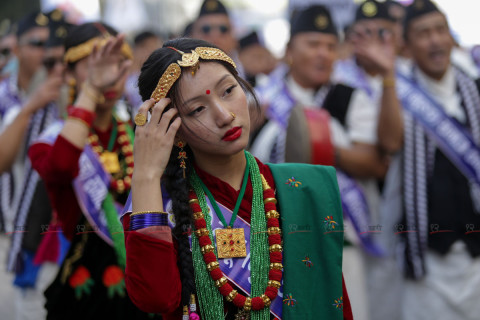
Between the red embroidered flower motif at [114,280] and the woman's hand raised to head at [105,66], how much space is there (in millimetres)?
1011

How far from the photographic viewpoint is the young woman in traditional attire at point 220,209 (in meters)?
2.32

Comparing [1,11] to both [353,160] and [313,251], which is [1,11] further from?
[313,251]

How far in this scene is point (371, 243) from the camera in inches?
192

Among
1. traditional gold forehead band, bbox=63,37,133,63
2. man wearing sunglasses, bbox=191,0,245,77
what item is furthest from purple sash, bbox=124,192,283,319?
man wearing sunglasses, bbox=191,0,245,77

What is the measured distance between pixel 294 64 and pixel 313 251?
3.00m

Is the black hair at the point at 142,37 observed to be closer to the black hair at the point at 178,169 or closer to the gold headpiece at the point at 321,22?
Answer: the gold headpiece at the point at 321,22

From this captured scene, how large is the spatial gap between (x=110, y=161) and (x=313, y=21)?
92.4 inches

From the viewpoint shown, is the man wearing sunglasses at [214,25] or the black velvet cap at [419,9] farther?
the man wearing sunglasses at [214,25]

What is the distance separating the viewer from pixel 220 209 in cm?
247

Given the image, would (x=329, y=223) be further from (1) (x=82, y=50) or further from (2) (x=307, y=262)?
(1) (x=82, y=50)

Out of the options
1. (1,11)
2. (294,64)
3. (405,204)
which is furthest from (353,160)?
(1,11)

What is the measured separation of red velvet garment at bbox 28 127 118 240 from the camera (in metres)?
3.44

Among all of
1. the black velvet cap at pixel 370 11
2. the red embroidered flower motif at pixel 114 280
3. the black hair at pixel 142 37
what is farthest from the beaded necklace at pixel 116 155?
the black hair at pixel 142 37

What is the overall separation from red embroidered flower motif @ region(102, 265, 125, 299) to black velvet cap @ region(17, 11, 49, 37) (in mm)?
3308
